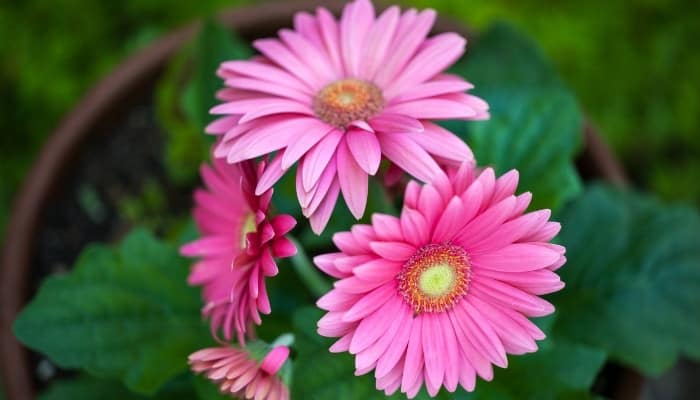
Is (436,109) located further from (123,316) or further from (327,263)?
(123,316)

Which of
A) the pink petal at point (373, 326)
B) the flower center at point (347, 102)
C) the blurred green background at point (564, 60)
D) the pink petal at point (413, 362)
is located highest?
the blurred green background at point (564, 60)

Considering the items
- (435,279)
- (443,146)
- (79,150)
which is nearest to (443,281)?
(435,279)

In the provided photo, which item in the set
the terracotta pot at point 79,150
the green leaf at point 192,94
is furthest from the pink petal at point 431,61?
the terracotta pot at point 79,150

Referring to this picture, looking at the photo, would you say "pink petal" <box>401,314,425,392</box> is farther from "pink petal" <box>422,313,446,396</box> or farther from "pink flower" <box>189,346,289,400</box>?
Answer: "pink flower" <box>189,346,289,400</box>

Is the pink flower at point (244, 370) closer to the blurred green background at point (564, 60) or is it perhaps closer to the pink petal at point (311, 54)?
the pink petal at point (311, 54)

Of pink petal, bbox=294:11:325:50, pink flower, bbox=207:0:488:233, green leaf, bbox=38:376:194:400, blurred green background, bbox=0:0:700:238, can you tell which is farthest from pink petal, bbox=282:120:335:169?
blurred green background, bbox=0:0:700:238

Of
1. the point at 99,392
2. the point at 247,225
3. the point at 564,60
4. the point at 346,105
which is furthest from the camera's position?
the point at 564,60

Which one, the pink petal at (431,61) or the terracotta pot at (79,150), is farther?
the terracotta pot at (79,150)
